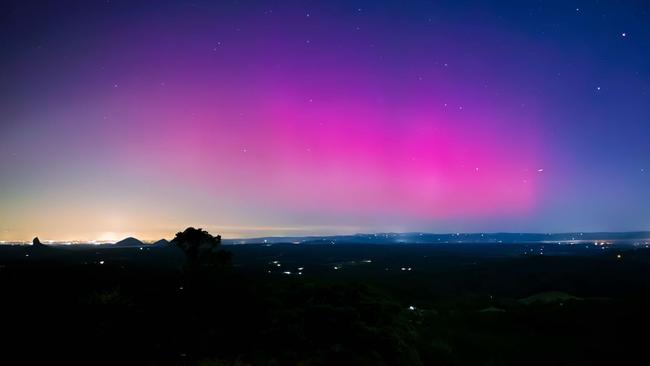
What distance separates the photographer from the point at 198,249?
25.3 meters

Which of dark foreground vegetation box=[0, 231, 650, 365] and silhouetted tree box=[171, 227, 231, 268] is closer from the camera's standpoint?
dark foreground vegetation box=[0, 231, 650, 365]

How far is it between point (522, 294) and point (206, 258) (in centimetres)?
6846

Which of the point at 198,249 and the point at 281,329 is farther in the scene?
the point at 198,249

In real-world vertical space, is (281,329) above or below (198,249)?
below

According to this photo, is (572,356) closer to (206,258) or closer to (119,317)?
(206,258)

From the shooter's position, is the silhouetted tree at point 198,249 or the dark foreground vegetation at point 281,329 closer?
the dark foreground vegetation at point 281,329

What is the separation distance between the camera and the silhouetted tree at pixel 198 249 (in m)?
24.7

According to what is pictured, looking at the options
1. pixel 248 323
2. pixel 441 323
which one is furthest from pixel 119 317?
pixel 441 323

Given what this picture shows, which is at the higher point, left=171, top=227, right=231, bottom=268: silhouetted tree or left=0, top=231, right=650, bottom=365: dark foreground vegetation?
left=171, top=227, right=231, bottom=268: silhouetted tree

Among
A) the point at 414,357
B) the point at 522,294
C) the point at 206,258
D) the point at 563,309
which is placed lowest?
the point at 522,294

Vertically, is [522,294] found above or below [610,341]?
below

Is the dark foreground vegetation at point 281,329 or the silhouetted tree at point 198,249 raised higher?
the silhouetted tree at point 198,249

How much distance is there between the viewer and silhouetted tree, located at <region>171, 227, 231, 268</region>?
2466 cm

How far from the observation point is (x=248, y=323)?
833 inches
